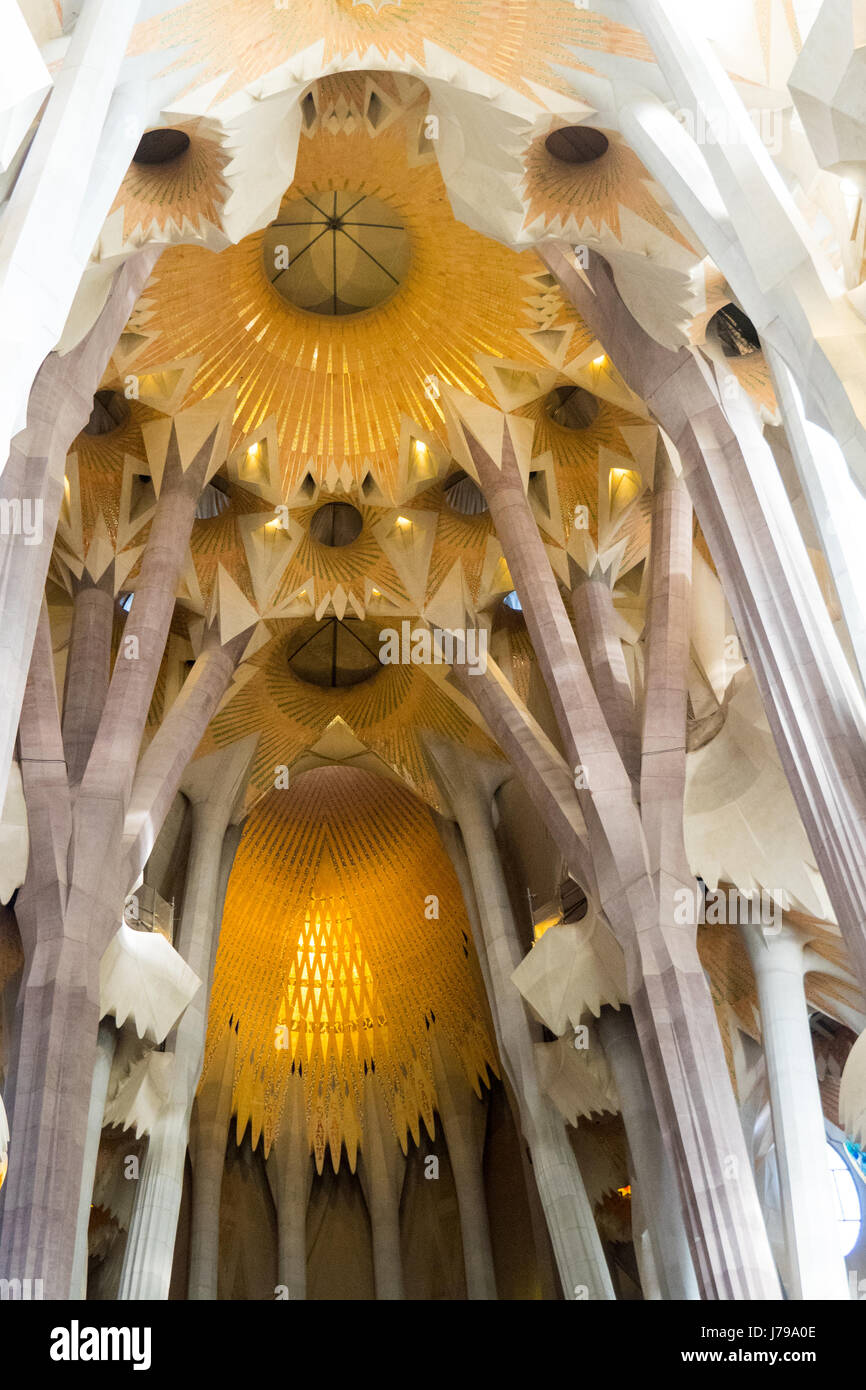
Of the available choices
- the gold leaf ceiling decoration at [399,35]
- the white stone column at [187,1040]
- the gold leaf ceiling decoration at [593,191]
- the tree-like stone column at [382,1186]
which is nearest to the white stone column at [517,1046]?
the white stone column at [187,1040]

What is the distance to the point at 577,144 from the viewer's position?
11086 millimetres

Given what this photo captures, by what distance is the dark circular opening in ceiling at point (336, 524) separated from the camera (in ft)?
53.6

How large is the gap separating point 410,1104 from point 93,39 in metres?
15.6

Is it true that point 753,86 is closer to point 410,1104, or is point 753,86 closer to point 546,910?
point 546,910

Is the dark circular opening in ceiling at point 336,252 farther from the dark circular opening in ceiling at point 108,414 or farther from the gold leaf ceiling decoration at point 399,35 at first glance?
the gold leaf ceiling decoration at point 399,35

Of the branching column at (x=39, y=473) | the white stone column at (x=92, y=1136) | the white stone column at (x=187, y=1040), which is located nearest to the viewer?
the branching column at (x=39, y=473)

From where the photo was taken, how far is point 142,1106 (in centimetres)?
1341

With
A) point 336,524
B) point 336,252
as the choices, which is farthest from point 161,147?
point 336,524

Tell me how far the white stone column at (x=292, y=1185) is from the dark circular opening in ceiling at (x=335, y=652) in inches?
235

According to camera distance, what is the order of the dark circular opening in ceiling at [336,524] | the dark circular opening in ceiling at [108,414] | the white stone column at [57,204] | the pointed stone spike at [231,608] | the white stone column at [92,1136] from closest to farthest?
the white stone column at [57,204] < the white stone column at [92,1136] < the dark circular opening in ceiling at [108,414] < the pointed stone spike at [231,608] < the dark circular opening in ceiling at [336,524]

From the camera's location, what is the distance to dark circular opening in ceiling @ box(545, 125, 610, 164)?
11.0 m

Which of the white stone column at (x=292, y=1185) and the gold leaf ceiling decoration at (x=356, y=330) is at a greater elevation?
the gold leaf ceiling decoration at (x=356, y=330)

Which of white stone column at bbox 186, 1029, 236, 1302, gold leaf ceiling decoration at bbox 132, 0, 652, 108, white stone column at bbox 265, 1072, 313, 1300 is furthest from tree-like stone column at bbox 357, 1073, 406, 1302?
gold leaf ceiling decoration at bbox 132, 0, 652, 108

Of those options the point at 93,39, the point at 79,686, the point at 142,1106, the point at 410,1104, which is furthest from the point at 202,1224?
the point at 93,39
